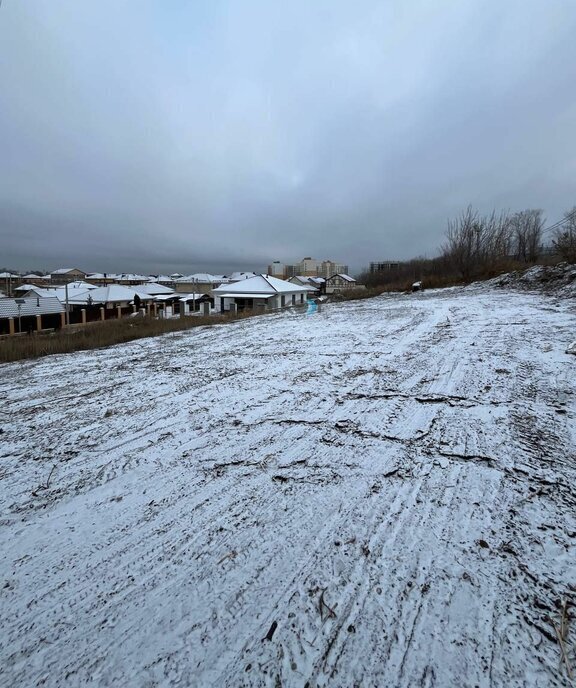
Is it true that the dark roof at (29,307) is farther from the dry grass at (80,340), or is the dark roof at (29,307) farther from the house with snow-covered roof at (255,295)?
the dry grass at (80,340)

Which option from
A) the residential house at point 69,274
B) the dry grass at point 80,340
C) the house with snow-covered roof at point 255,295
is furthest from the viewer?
the residential house at point 69,274

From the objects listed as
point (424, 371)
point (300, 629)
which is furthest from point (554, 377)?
point (300, 629)

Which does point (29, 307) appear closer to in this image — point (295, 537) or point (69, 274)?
point (295, 537)

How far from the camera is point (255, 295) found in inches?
1119

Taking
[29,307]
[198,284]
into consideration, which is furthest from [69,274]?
[29,307]

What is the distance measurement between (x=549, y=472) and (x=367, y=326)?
6.08 metres

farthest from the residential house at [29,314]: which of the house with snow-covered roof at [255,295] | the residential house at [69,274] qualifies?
the residential house at [69,274]

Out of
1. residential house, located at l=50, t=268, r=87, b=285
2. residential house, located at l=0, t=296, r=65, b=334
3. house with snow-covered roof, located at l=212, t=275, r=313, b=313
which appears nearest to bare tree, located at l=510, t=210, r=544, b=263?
house with snow-covered roof, located at l=212, t=275, r=313, b=313

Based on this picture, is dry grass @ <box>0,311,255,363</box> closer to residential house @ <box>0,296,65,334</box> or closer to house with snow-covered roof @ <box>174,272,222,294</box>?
residential house @ <box>0,296,65,334</box>

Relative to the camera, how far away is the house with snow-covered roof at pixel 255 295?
28.9 meters

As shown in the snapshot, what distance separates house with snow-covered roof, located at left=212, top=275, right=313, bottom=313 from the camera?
28855 millimetres

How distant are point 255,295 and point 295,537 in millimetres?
27386

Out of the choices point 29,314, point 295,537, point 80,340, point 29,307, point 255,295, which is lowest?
point 295,537

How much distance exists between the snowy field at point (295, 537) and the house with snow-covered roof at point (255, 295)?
2549 cm
